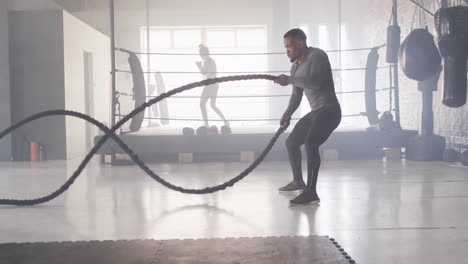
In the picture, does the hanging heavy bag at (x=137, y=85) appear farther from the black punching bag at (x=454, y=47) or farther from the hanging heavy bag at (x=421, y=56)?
the black punching bag at (x=454, y=47)

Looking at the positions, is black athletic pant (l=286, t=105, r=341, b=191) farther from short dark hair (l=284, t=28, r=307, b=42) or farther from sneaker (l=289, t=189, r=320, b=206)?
short dark hair (l=284, t=28, r=307, b=42)

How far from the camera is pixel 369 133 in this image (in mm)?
7301

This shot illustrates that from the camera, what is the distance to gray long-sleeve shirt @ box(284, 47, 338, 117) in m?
3.66

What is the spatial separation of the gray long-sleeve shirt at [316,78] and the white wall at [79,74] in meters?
5.47

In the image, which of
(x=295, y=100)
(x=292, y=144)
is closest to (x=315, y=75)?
(x=295, y=100)

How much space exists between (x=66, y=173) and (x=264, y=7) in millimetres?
4780

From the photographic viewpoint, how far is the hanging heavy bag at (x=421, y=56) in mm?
6316

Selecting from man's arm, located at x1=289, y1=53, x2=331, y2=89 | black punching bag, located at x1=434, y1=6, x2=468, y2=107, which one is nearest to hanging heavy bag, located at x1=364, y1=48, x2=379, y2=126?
black punching bag, located at x1=434, y1=6, x2=468, y2=107

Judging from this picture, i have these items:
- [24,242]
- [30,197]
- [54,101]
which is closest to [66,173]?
[30,197]

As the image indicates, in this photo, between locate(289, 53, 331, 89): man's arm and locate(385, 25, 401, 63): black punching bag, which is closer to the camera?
locate(289, 53, 331, 89): man's arm

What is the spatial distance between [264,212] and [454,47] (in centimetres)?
287

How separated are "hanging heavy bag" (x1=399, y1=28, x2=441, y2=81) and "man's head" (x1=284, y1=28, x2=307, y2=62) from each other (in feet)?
10.1

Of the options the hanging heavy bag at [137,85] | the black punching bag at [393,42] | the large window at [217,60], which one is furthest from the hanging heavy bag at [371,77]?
the hanging heavy bag at [137,85]

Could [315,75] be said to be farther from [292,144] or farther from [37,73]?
[37,73]
